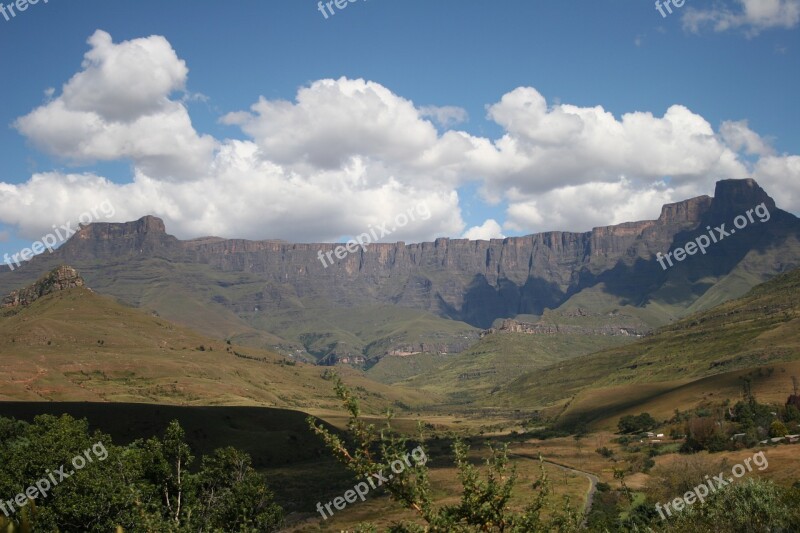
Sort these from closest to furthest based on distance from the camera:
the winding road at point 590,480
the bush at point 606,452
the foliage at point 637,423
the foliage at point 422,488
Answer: the foliage at point 422,488
the winding road at point 590,480
the bush at point 606,452
the foliage at point 637,423

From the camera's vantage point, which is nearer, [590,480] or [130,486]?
[130,486]

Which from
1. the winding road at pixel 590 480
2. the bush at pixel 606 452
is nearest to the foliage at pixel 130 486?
the winding road at pixel 590 480

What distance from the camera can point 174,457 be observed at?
144 feet

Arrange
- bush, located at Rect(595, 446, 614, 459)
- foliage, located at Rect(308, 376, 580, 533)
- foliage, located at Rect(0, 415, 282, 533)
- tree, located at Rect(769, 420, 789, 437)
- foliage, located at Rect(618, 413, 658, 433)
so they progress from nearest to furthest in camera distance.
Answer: foliage, located at Rect(308, 376, 580, 533), foliage, located at Rect(0, 415, 282, 533), tree, located at Rect(769, 420, 789, 437), bush, located at Rect(595, 446, 614, 459), foliage, located at Rect(618, 413, 658, 433)

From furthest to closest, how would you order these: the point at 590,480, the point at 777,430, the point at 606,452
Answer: the point at 606,452
the point at 590,480
the point at 777,430

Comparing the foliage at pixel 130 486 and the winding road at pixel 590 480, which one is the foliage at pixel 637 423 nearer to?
the winding road at pixel 590 480

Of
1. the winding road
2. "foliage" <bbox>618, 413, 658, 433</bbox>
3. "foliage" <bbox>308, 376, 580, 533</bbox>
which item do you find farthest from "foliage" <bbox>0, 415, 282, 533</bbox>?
"foliage" <bbox>618, 413, 658, 433</bbox>

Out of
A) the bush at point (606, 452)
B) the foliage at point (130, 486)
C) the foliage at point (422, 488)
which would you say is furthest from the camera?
the bush at point (606, 452)

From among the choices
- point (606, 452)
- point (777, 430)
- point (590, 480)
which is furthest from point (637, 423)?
point (590, 480)

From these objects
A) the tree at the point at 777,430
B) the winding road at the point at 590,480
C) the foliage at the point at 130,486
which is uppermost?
the foliage at the point at 130,486

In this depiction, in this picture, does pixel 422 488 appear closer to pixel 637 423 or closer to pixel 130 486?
pixel 130 486

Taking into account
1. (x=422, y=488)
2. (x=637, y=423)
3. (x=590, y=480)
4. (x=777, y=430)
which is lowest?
(x=637, y=423)

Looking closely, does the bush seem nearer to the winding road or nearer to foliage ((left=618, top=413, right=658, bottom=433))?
the winding road

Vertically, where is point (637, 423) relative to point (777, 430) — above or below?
below
